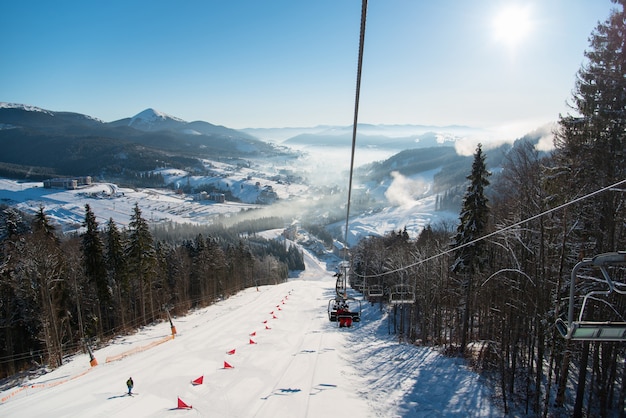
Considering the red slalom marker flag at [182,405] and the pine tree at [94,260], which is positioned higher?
the pine tree at [94,260]

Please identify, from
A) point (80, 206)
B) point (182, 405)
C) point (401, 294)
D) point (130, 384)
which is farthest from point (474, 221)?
point (80, 206)

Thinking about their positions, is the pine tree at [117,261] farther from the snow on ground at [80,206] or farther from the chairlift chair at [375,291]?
the snow on ground at [80,206]

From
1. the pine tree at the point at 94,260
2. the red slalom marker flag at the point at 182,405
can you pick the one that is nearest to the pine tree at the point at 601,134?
the red slalom marker flag at the point at 182,405

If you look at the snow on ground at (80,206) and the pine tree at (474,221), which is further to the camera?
the snow on ground at (80,206)

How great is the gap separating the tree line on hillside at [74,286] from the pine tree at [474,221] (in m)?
27.2

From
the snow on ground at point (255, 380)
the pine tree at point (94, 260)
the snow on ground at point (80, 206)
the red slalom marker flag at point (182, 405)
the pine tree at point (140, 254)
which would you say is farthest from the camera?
the snow on ground at point (80, 206)

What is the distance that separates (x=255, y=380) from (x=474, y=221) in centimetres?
1856

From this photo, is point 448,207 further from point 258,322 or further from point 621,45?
point 621,45

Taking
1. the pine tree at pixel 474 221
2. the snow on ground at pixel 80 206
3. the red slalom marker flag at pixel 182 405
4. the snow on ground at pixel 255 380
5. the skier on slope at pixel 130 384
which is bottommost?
the snow on ground at pixel 80 206

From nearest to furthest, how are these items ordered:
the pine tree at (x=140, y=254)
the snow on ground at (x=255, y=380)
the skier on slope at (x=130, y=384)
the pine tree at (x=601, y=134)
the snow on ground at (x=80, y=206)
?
the pine tree at (x=601, y=134) → the snow on ground at (x=255, y=380) → the skier on slope at (x=130, y=384) → the pine tree at (x=140, y=254) → the snow on ground at (x=80, y=206)

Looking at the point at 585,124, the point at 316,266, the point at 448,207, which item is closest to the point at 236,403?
the point at 585,124

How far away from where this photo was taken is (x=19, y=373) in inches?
1054

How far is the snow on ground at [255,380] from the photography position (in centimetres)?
1711

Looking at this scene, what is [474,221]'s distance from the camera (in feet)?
81.3
